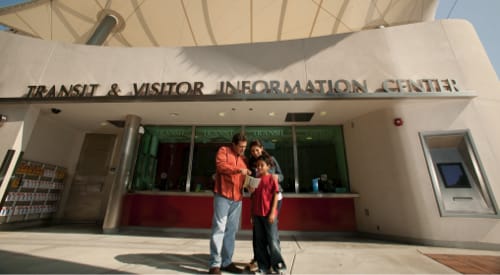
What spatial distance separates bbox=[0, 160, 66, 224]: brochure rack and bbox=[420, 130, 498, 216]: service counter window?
9899 millimetres

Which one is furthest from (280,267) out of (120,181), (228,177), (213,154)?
(120,181)

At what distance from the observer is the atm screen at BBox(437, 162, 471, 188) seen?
4202 millimetres

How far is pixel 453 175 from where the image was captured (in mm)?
4277

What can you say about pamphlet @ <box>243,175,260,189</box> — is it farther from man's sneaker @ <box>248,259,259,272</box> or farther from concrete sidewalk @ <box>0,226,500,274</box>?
concrete sidewalk @ <box>0,226,500,274</box>

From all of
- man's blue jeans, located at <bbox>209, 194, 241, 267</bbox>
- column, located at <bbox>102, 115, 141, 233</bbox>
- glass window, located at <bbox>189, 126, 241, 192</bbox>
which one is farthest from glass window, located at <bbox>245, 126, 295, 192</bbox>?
man's blue jeans, located at <bbox>209, 194, 241, 267</bbox>

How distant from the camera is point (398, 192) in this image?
4.57 meters

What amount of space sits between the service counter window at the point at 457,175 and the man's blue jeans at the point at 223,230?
440 centimetres

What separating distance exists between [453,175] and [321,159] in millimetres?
2971

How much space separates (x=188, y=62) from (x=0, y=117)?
16.0 ft

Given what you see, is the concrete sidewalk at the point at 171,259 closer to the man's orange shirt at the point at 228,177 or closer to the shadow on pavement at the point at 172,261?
the shadow on pavement at the point at 172,261

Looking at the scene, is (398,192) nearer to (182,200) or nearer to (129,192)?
(182,200)

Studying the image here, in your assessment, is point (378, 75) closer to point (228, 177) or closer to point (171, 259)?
point (228, 177)

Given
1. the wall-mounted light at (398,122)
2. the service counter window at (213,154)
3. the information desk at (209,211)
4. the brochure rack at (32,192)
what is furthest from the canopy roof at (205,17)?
the information desk at (209,211)

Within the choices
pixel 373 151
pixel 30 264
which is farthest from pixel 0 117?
pixel 373 151
